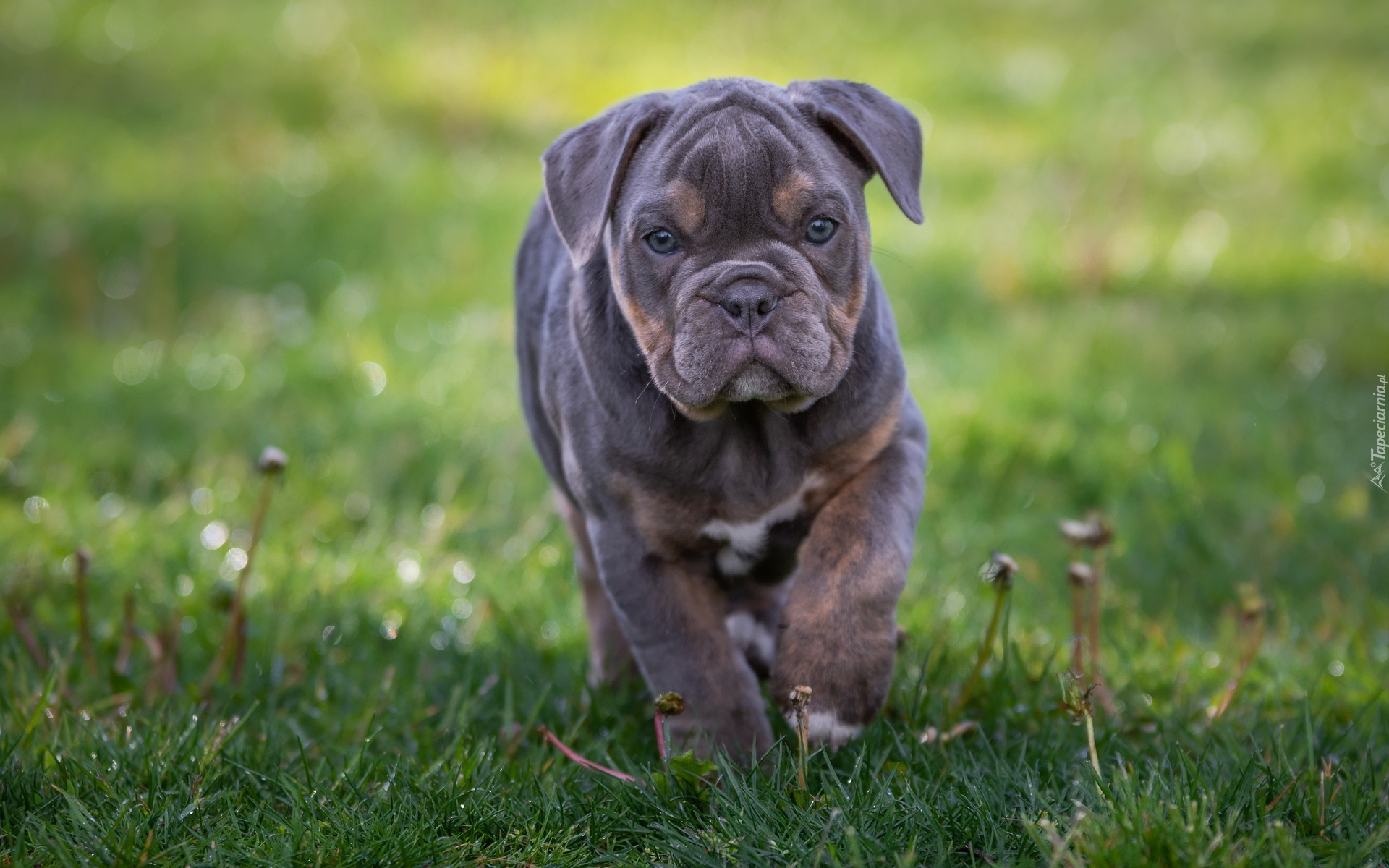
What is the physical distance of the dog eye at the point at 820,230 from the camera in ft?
11.5

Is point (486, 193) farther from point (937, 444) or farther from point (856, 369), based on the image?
point (856, 369)

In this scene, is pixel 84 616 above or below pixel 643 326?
below

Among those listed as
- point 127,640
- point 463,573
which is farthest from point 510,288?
point 127,640

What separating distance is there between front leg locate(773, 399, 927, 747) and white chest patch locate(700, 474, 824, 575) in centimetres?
13

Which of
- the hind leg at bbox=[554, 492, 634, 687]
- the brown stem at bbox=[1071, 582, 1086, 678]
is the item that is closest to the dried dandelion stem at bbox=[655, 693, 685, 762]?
the hind leg at bbox=[554, 492, 634, 687]

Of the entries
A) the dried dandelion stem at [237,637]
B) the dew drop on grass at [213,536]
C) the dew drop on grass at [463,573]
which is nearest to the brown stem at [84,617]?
the dried dandelion stem at [237,637]

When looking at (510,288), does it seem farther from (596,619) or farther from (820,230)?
(820,230)

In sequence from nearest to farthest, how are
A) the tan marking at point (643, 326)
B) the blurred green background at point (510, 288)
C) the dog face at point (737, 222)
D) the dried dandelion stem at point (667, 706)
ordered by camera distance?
the dried dandelion stem at point (667, 706) < the dog face at point (737, 222) < the tan marking at point (643, 326) < the blurred green background at point (510, 288)

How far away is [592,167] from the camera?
367cm

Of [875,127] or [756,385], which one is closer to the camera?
[756,385]

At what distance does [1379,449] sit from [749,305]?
430cm

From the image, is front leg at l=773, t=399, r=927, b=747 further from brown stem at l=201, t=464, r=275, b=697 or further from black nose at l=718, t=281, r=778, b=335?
brown stem at l=201, t=464, r=275, b=697

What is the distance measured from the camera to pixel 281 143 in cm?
1100

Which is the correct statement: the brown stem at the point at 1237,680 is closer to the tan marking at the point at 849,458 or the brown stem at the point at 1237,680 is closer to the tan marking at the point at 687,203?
the tan marking at the point at 849,458
